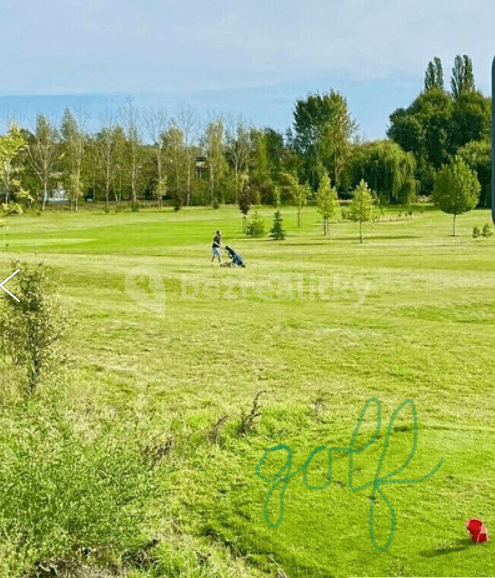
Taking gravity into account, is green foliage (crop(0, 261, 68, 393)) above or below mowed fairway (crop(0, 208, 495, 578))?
above

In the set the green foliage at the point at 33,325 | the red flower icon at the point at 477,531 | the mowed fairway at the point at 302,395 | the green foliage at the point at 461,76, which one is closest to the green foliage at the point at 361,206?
the mowed fairway at the point at 302,395

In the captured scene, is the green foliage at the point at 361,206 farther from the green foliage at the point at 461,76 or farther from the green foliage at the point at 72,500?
the green foliage at the point at 461,76

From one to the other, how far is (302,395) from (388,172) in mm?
62604

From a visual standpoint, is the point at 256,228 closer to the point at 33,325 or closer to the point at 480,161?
the point at 33,325

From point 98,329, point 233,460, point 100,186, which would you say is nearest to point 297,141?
point 100,186

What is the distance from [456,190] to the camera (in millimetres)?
Result: 48250

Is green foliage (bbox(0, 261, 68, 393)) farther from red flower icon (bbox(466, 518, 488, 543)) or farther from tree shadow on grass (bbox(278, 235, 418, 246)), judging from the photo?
tree shadow on grass (bbox(278, 235, 418, 246))

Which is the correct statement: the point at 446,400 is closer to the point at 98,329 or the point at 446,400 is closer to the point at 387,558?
the point at 387,558

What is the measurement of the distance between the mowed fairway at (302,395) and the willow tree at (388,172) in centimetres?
4385

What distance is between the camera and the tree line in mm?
75938

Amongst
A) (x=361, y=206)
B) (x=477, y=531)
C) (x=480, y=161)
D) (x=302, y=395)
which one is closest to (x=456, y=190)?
(x=361, y=206)

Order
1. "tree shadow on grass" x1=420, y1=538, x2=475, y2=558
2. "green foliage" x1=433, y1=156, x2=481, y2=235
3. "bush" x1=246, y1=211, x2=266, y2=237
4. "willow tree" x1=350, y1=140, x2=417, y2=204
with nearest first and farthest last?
"tree shadow on grass" x1=420, y1=538, x2=475, y2=558, "bush" x1=246, y1=211, x2=266, y2=237, "green foliage" x1=433, y1=156, x2=481, y2=235, "willow tree" x1=350, y1=140, x2=417, y2=204

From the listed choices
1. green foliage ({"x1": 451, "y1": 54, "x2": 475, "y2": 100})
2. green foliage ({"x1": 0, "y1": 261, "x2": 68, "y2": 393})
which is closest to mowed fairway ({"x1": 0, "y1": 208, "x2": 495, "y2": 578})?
green foliage ({"x1": 0, "y1": 261, "x2": 68, "y2": 393})

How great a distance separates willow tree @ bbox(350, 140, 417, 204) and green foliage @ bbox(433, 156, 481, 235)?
21040mm
